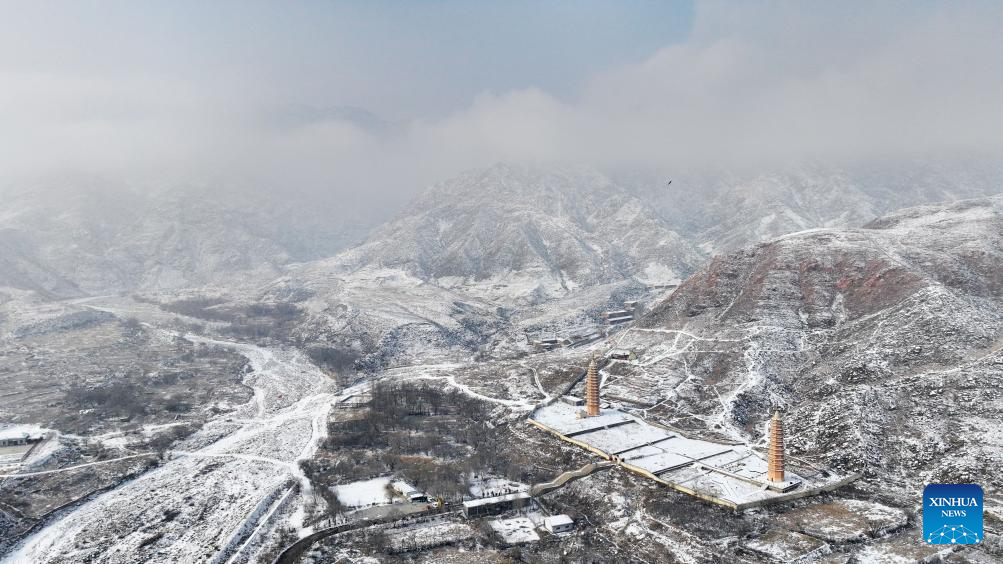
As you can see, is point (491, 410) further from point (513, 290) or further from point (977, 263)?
point (513, 290)

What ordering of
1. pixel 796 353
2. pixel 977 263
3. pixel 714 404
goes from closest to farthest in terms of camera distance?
1. pixel 714 404
2. pixel 796 353
3. pixel 977 263

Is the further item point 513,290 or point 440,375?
point 513,290

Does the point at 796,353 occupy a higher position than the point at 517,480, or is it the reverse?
the point at 796,353

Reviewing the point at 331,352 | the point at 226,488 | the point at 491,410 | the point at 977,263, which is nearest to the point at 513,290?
the point at 331,352

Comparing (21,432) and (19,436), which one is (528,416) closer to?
(19,436)

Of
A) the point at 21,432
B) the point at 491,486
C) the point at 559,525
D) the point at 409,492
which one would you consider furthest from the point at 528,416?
the point at 21,432

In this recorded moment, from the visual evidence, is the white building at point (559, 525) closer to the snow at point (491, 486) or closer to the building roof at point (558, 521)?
the building roof at point (558, 521)

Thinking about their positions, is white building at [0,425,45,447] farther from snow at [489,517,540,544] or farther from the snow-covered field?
snow at [489,517,540,544]

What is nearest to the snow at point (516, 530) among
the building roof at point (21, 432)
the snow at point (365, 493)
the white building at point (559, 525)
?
the white building at point (559, 525)
